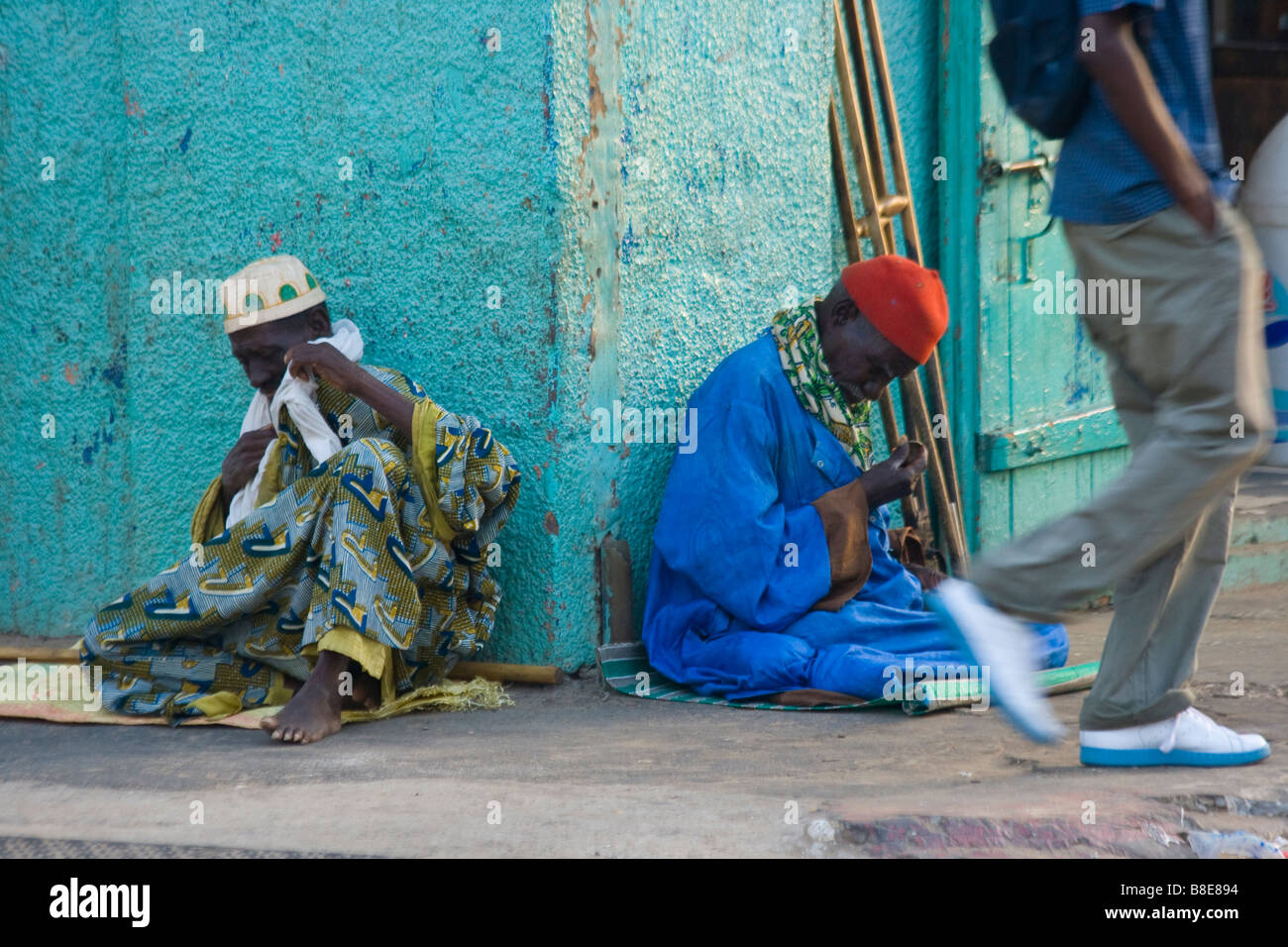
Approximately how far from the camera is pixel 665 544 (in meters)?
3.91

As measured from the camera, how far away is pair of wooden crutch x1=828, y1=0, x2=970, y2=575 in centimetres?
456

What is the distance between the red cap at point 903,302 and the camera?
12.5ft

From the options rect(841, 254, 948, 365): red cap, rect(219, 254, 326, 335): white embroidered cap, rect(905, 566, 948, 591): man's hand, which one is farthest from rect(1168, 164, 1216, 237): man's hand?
rect(219, 254, 326, 335): white embroidered cap

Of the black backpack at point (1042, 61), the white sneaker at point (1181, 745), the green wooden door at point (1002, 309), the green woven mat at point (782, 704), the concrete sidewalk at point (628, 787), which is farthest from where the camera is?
the green wooden door at point (1002, 309)

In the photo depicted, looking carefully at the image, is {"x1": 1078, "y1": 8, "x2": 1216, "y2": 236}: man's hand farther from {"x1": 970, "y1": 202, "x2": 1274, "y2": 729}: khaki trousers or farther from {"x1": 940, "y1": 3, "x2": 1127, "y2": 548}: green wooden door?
{"x1": 940, "y1": 3, "x2": 1127, "y2": 548}: green wooden door

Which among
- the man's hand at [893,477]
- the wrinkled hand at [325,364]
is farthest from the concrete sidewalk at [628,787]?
the wrinkled hand at [325,364]

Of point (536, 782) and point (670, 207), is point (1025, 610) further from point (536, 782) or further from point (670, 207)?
point (670, 207)

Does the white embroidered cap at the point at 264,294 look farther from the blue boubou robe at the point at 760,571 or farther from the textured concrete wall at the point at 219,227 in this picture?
the blue boubou robe at the point at 760,571

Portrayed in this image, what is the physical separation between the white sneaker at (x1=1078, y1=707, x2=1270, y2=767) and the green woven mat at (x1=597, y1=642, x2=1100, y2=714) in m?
0.54

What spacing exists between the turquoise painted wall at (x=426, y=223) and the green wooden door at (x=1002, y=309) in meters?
0.23

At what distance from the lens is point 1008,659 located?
8.50 ft

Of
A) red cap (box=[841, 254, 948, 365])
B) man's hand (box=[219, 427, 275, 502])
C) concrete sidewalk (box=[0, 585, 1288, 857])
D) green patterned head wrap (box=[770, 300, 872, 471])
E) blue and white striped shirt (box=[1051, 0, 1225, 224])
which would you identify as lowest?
concrete sidewalk (box=[0, 585, 1288, 857])

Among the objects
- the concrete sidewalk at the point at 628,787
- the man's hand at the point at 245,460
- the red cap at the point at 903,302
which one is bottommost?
the concrete sidewalk at the point at 628,787

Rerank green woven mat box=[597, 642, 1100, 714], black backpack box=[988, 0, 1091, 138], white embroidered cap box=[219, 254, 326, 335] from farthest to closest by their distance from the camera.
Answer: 1. white embroidered cap box=[219, 254, 326, 335]
2. green woven mat box=[597, 642, 1100, 714]
3. black backpack box=[988, 0, 1091, 138]
